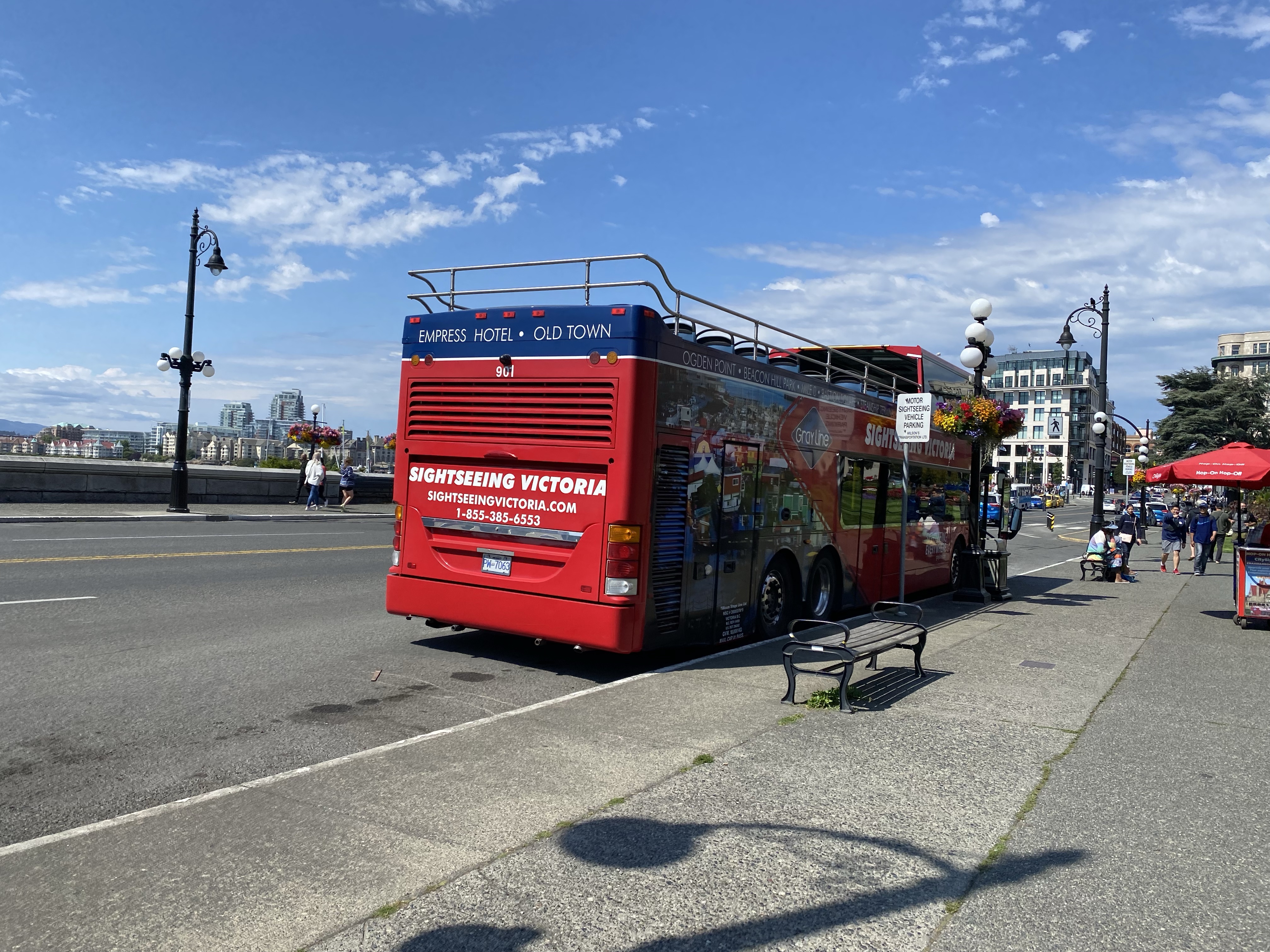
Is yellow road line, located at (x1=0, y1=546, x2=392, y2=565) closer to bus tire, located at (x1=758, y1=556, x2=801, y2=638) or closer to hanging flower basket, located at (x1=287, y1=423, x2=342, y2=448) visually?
bus tire, located at (x1=758, y1=556, x2=801, y2=638)

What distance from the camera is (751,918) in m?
3.67

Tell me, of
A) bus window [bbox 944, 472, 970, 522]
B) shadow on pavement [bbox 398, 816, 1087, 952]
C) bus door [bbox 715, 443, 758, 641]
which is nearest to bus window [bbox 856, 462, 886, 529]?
bus door [bbox 715, 443, 758, 641]

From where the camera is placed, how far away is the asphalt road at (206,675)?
5348 millimetres

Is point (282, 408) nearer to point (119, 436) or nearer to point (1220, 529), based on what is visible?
point (119, 436)

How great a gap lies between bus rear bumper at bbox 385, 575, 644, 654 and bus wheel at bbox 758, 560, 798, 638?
7.48 ft

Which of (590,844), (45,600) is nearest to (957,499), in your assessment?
(45,600)

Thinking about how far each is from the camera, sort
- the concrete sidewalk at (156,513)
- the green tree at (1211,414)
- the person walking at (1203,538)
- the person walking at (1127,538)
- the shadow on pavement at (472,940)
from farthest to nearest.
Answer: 1. the green tree at (1211,414)
2. the person walking at (1203,538)
3. the concrete sidewalk at (156,513)
4. the person walking at (1127,538)
5. the shadow on pavement at (472,940)

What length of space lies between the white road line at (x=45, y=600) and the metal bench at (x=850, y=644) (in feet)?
25.4

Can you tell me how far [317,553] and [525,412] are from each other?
947 cm

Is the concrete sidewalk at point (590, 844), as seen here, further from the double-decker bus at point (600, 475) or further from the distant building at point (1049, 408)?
the distant building at point (1049, 408)

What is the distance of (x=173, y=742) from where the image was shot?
588 centimetres

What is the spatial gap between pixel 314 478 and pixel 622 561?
2350cm

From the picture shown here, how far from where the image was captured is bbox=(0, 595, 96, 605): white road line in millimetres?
10086

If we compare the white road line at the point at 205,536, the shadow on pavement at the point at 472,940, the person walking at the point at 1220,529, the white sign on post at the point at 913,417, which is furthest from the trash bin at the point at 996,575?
the white road line at the point at 205,536
